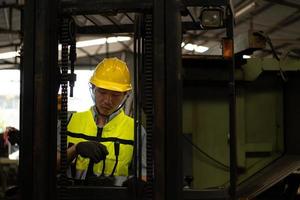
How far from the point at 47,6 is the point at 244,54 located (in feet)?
8.12

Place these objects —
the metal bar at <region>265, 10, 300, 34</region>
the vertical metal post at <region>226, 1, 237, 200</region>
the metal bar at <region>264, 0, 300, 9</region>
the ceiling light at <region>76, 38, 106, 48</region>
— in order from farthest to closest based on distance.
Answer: the ceiling light at <region>76, 38, 106, 48</region>
the metal bar at <region>265, 10, 300, 34</region>
the metal bar at <region>264, 0, 300, 9</region>
the vertical metal post at <region>226, 1, 237, 200</region>

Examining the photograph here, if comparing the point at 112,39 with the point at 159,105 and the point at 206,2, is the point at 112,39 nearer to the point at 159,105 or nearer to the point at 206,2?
the point at 206,2

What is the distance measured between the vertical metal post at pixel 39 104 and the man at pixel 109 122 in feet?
2.53

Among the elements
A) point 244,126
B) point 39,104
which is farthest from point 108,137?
point 244,126

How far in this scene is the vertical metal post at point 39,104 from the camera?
1673 millimetres

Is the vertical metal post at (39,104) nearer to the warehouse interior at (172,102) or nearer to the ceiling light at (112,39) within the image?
the warehouse interior at (172,102)

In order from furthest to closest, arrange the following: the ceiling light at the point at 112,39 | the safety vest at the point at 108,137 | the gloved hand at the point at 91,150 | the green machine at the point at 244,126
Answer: the ceiling light at the point at 112,39, the green machine at the point at 244,126, the safety vest at the point at 108,137, the gloved hand at the point at 91,150

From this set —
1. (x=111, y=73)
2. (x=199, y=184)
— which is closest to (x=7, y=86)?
(x=199, y=184)

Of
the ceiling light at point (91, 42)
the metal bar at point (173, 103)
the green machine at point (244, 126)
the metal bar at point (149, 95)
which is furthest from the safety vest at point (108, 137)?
the ceiling light at point (91, 42)

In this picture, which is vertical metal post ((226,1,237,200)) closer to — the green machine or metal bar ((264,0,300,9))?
the green machine

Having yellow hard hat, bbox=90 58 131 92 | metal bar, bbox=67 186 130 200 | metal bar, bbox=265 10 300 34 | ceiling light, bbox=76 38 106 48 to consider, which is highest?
ceiling light, bbox=76 38 106 48

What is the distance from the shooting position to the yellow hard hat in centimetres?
266

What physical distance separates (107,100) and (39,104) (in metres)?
1.01

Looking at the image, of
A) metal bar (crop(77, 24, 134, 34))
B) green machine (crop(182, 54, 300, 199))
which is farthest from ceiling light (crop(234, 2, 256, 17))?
metal bar (crop(77, 24, 134, 34))
